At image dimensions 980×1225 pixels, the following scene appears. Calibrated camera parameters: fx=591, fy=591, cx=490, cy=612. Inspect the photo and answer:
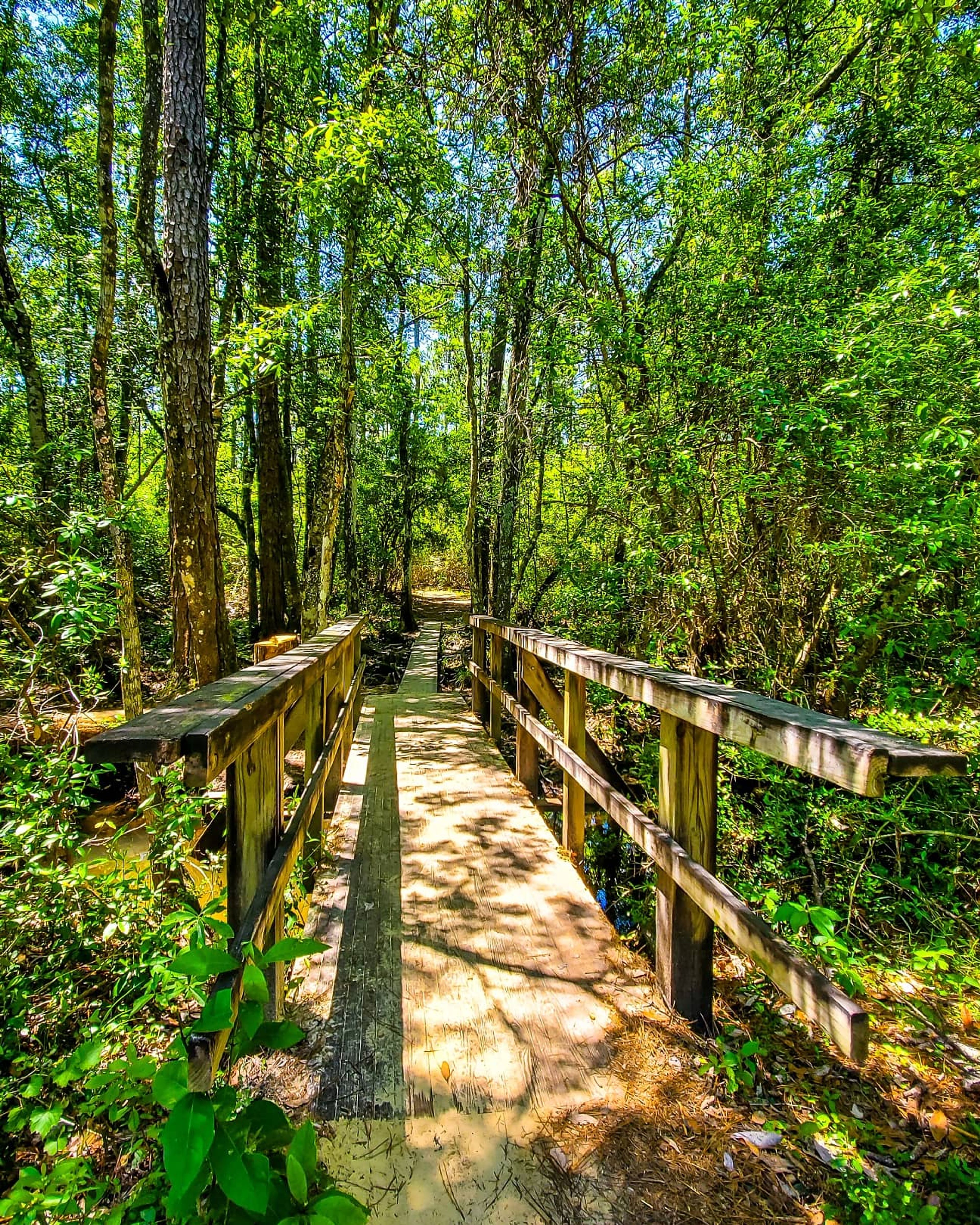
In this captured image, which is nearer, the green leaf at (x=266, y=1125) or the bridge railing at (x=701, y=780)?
the green leaf at (x=266, y=1125)

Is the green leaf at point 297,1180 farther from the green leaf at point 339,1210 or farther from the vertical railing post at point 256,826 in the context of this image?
the vertical railing post at point 256,826

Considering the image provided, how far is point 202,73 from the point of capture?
4.31 meters

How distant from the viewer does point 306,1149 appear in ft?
3.59

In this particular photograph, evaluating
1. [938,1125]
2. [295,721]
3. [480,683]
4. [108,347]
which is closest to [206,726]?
[295,721]

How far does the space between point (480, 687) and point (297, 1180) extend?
5877 millimetres

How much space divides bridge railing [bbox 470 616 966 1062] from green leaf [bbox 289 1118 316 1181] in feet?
3.53

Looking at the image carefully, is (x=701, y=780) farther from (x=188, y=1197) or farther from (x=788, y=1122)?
(x=188, y=1197)

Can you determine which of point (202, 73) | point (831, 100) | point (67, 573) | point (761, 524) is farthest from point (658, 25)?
point (67, 573)

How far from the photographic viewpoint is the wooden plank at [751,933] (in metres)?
1.28

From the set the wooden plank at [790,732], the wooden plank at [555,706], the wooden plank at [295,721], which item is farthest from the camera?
the wooden plank at [555,706]

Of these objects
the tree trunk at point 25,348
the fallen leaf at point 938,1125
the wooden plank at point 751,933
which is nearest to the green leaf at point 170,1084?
the wooden plank at point 751,933

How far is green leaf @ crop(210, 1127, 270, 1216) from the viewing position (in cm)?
91

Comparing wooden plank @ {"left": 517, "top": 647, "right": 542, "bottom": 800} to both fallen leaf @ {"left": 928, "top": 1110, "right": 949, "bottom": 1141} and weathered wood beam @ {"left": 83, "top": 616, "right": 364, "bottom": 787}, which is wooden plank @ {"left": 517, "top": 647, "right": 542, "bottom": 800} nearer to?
weathered wood beam @ {"left": 83, "top": 616, "right": 364, "bottom": 787}

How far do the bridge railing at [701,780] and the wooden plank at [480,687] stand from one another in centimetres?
318
